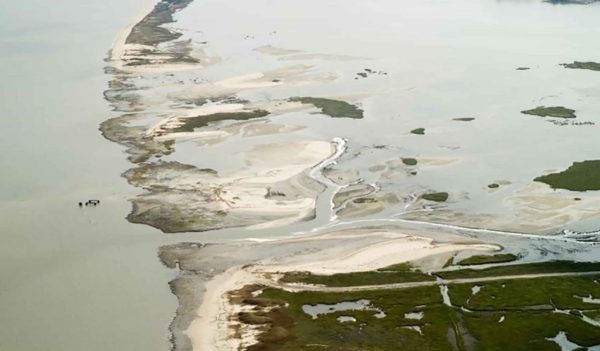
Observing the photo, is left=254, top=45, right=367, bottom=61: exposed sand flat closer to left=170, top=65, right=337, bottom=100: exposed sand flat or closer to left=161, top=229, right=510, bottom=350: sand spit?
left=170, top=65, right=337, bottom=100: exposed sand flat

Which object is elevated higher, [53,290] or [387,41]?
[387,41]

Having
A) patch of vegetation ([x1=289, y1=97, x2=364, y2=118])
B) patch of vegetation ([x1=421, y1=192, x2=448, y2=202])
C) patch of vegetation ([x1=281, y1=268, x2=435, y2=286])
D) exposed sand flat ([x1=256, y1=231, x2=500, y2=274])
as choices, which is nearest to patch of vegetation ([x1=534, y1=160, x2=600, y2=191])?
A: patch of vegetation ([x1=421, y1=192, x2=448, y2=202])

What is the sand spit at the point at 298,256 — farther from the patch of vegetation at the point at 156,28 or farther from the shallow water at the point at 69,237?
the patch of vegetation at the point at 156,28

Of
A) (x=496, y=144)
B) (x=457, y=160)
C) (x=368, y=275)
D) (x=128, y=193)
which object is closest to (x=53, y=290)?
(x=128, y=193)

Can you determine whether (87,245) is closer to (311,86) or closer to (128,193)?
(128,193)

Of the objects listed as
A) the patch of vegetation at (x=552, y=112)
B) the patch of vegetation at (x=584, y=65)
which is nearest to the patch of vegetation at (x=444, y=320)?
the patch of vegetation at (x=552, y=112)
